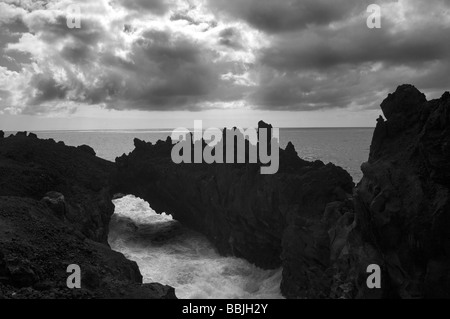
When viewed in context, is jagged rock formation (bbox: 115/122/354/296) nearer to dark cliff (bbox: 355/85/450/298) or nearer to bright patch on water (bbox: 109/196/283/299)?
bright patch on water (bbox: 109/196/283/299)

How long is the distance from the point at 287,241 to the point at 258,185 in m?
8.03

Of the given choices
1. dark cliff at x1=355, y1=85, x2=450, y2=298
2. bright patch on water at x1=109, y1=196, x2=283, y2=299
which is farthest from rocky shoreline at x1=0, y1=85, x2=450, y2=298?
bright patch on water at x1=109, y1=196, x2=283, y2=299

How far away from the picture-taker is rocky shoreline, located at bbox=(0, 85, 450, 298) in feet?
64.3

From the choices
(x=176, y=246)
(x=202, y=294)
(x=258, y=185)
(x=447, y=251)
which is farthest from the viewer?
(x=176, y=246)

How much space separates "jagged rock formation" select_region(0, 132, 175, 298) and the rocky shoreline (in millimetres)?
105

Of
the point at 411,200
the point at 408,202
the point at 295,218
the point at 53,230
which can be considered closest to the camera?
the point at 411,200

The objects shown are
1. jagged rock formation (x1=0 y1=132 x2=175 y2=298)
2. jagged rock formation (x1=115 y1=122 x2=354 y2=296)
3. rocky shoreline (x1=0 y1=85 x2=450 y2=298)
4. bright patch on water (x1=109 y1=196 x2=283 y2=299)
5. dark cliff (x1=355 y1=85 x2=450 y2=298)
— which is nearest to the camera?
jagged rock formation (x1=0 y1=132 x2=175 y2=298)

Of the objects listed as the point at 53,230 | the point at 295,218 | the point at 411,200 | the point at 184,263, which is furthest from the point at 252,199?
the point at 411,200

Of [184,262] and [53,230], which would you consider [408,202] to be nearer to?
[53,230]

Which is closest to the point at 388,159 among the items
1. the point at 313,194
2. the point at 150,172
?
the point at 313,194

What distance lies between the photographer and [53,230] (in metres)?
25.9

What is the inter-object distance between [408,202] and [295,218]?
12700 millimetres

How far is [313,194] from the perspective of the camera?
33219 millimetres
